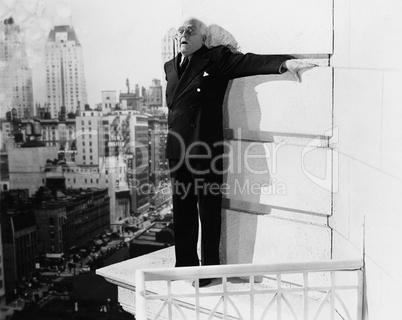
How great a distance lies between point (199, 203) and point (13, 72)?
2293 millimetres

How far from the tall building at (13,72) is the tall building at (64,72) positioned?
163 mm

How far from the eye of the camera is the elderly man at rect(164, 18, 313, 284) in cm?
230

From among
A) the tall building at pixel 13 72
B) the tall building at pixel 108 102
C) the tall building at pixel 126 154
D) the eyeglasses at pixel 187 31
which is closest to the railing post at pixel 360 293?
the eyeglasses at pixel 187 31

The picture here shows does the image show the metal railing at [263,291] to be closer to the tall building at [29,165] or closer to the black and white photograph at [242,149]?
the black and white photograph at [242,149]

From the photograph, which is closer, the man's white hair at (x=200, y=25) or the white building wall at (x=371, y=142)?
the white building wall at (x=371, y=142)

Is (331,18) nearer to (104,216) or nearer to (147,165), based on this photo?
(147,165)

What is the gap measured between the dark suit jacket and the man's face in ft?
0.10

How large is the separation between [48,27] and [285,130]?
2355 mm

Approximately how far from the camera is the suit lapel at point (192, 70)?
231 centimetres

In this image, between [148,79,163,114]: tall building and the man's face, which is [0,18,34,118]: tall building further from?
the man's face

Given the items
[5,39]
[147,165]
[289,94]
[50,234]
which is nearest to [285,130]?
[289,94]

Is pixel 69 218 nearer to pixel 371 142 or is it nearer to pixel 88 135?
pixel 88 135

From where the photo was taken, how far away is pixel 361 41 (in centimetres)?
174

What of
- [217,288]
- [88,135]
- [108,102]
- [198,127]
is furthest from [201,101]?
[88,135]
